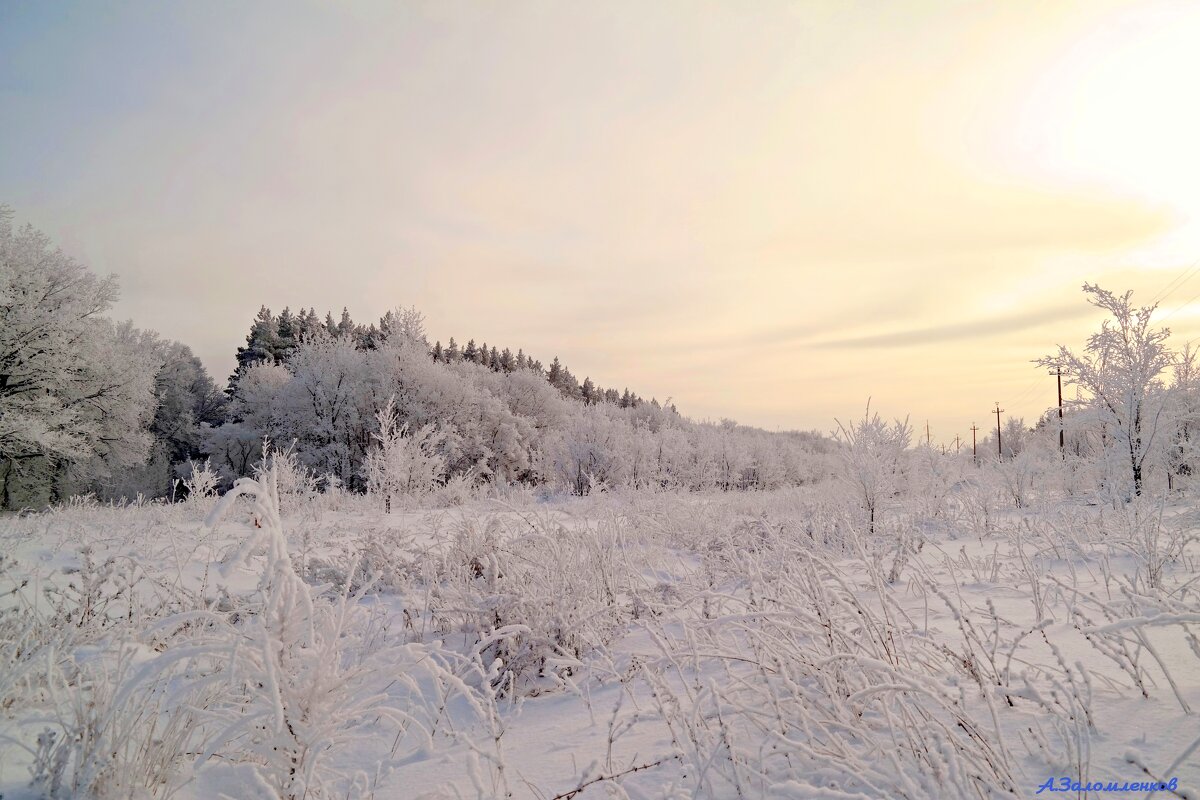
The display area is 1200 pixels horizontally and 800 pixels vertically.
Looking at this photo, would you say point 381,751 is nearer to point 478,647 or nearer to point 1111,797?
point 478,647

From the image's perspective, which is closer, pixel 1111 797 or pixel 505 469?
pixel 1111 797

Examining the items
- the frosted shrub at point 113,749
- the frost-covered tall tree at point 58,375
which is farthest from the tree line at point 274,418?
the frosted shrub at point 113,749

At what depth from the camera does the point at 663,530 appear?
8.54 metres

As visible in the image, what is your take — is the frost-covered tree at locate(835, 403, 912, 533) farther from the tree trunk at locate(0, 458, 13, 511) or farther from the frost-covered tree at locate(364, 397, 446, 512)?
the tree trunk at locate(0, 458, 13, 511)

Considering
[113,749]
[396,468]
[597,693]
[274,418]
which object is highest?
[274,418]

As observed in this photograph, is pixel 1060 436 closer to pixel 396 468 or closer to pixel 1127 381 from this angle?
pixel 1127 381

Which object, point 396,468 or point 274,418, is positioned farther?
point 274,418

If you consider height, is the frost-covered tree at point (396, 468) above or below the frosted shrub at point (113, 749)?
above

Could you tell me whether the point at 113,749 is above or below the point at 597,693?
above

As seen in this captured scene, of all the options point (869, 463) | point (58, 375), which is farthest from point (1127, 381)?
point (58, 375)

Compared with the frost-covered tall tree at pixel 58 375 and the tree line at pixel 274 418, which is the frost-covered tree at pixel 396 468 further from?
the frost-covered tall tree at pixel 58 375

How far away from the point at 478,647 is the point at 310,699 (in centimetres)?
57

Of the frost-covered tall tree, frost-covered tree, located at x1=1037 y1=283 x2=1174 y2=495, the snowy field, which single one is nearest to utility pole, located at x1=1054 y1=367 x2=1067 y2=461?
frost-covered tree, located at x1=1037 y1=283 x2=1174 y2=495

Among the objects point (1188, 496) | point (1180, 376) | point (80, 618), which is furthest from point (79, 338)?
point (1180, 376)
